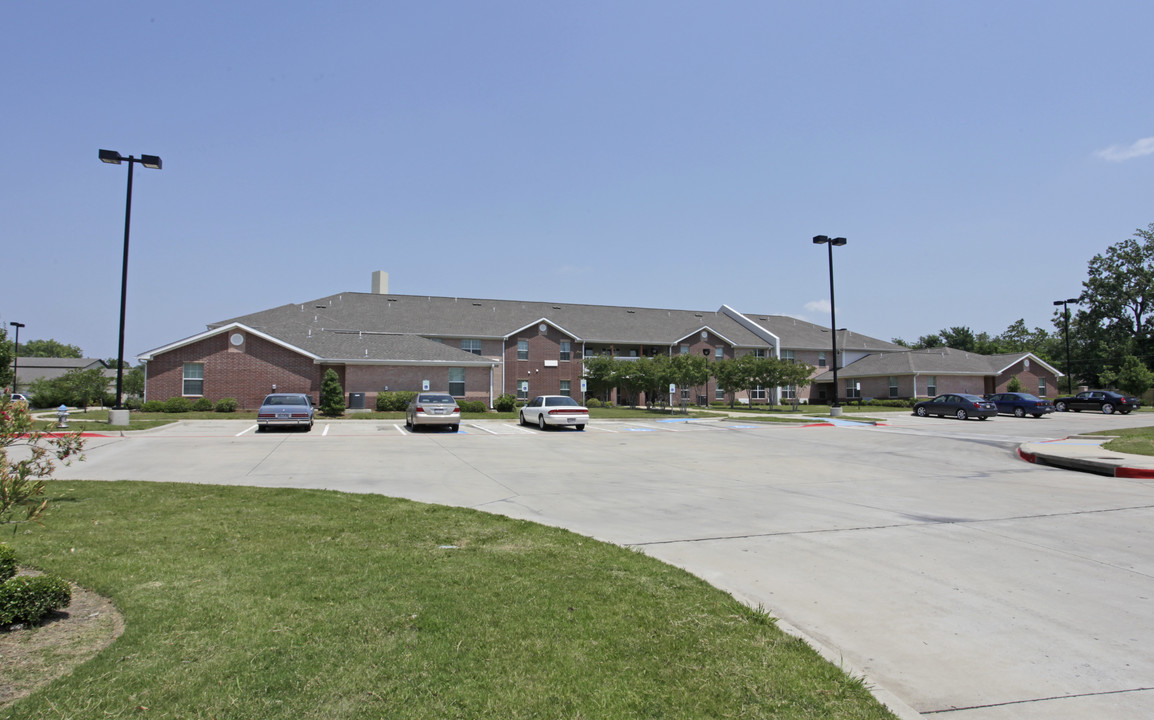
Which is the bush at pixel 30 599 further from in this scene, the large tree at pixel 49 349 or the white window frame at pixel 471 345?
the large tree at pixel 49 349

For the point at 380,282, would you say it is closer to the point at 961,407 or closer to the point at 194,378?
the point at 194,378

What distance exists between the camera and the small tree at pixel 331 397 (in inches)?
1312

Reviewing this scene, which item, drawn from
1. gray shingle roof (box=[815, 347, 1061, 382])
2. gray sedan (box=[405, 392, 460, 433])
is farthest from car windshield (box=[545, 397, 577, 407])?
gray shingle roof (box=[815, 347, 1061, 382])

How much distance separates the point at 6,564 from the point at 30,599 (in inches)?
14.0

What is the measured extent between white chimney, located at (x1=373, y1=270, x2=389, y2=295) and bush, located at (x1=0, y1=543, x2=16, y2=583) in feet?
173

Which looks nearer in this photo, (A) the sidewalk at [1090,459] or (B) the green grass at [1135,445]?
(A) the sidewalk at [1090,459]

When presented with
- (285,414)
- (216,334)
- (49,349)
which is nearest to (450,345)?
(216,334)

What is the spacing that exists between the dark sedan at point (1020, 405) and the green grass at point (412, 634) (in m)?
41.0

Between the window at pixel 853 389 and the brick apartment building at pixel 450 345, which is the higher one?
the brick apartment building at pixel 450 345

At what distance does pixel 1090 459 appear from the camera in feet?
48.2

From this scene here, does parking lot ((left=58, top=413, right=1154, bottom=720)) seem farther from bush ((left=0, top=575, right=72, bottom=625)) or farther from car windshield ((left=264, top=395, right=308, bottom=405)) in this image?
car windshield ((left=264, top=395, right=308, bottom=405))

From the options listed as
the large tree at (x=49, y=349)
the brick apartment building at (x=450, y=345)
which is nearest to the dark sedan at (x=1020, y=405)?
the brick apartment building at (x=450, y=345)

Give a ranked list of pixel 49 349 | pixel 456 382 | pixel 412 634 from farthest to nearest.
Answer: pixel 49 349, pixel 456 382, pixel 412 634

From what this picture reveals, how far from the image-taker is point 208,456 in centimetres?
1519
